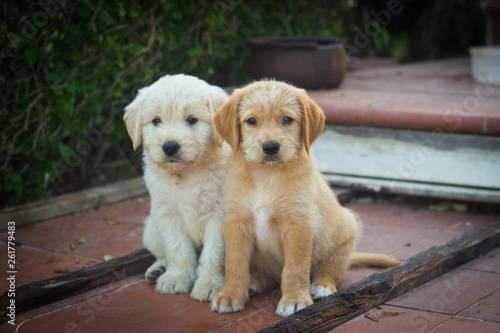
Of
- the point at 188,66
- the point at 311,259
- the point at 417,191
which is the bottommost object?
the point at 417,191

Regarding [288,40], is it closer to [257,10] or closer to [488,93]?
[257,10]

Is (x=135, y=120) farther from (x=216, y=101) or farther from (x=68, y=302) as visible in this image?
(x=68, y=302)

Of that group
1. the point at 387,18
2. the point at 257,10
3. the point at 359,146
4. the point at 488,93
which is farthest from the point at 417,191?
the point at 387,18

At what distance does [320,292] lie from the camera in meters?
3.92

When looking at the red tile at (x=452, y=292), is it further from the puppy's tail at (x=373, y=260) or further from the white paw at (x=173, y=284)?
the white paw at (x=173, y=284)

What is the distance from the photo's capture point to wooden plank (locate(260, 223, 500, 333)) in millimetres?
3367

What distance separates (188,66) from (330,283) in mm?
3776

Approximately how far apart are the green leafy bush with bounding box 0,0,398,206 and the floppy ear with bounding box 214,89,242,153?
236cm

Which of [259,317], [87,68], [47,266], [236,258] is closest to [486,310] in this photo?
[259,317]

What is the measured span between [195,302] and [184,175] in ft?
2.62

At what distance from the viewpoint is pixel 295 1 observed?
344 inches

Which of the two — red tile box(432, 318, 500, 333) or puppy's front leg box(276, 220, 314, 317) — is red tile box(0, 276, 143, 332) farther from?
red tile box(432, 318, 500, 333)

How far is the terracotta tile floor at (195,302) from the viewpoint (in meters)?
3.59

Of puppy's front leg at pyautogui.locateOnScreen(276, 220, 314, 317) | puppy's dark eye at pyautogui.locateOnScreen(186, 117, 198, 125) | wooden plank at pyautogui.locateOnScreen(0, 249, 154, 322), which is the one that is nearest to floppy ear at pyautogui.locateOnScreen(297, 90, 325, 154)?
puppy's front leg at pyautogui.locateOnScreen(276, 220, 314, 317)
